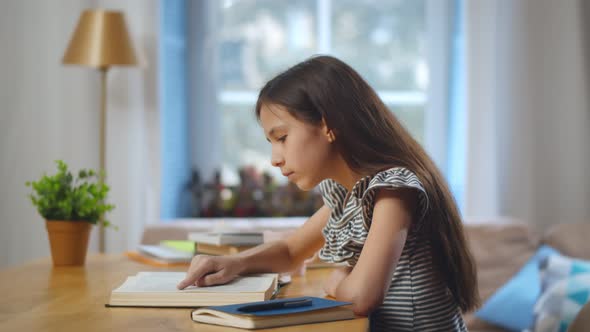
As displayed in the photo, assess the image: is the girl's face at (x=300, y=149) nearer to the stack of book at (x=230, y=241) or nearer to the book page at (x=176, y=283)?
the book page at (x=176, y=283)

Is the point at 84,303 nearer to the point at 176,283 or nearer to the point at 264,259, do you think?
the point at 176,283

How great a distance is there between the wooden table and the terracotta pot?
0.11 ft

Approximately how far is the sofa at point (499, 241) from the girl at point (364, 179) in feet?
4.51

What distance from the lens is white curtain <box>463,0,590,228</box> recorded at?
→ 3.60 m

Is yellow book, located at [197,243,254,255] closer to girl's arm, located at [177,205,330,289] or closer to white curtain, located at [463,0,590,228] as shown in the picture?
girl's arm, located at [177,205,330,289]

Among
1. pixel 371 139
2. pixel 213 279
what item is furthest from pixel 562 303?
pixel 213 279

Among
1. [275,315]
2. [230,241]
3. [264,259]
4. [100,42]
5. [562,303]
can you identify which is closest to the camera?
[275,315]

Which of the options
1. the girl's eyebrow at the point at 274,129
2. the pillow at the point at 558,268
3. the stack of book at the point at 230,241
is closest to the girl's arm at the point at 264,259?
the stack of book at the point at 230,241

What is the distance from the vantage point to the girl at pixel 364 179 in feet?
4.11

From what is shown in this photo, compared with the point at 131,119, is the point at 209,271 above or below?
below

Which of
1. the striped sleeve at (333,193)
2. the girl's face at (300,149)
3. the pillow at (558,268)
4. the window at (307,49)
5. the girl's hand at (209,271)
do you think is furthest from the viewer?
the window at (307,49)

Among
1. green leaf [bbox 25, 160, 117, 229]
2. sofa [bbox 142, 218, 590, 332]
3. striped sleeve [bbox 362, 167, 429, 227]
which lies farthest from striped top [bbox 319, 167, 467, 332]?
sofa [bbox 142, 218, 590, 332]

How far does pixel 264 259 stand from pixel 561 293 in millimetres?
1327

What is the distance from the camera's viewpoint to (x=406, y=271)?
128 cm
